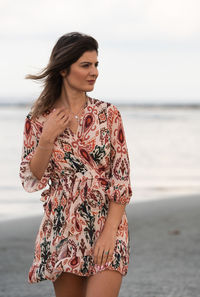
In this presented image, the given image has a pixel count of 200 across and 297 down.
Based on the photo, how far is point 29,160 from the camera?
3461 mm

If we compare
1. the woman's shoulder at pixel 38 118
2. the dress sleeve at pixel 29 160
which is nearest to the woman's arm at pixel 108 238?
the dress sleeve at pixel 29 160

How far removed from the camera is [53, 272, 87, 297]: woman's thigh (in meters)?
3.41

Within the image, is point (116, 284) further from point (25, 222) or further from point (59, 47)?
point (25, 222)

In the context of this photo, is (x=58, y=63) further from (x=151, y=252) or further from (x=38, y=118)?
(x=151, y=252)

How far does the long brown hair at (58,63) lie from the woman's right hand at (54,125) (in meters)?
0.11

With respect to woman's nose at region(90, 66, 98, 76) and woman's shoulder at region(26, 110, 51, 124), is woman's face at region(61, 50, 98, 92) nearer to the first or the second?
woman's nose at region(90, 66, 98, 76)

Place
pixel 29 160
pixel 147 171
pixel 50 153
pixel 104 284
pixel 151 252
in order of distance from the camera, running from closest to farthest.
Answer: pixel 104 284 → pixel 50 153 → pixel 29 160 → pixel 151 252 → pixel 147 171

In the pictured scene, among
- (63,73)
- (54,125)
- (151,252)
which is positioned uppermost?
(63,73)

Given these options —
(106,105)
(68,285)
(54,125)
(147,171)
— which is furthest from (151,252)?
(147,171)

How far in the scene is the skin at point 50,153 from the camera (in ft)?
10.7

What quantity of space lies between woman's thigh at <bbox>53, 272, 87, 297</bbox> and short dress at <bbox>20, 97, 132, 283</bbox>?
0.06 m

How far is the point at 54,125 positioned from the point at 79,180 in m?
0.30

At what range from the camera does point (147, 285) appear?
19.9 ft

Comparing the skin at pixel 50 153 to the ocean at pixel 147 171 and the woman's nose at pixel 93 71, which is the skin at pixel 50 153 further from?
the ocean at pixel 147 171
